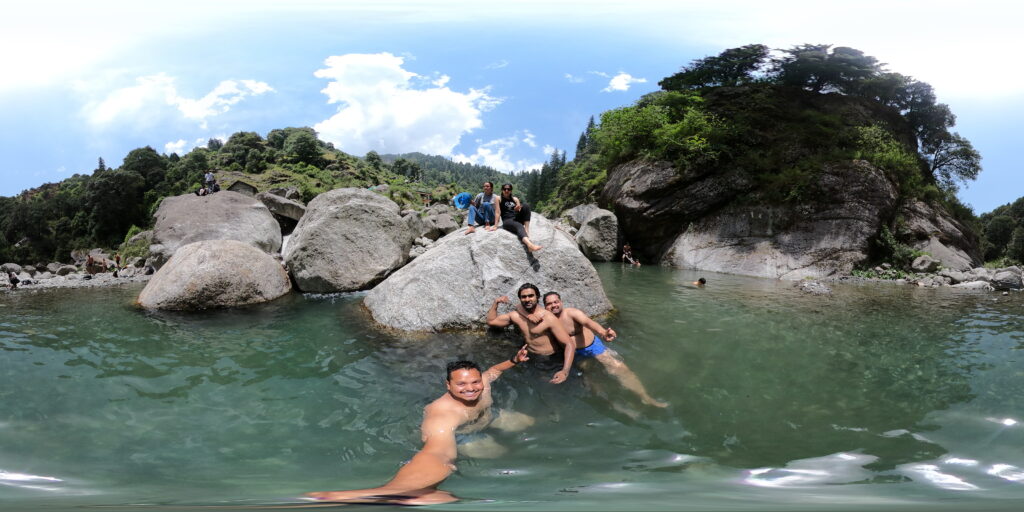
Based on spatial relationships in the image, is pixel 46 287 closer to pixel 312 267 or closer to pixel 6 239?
pixel 312 267

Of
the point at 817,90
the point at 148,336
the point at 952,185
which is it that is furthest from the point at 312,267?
the point at 952,185

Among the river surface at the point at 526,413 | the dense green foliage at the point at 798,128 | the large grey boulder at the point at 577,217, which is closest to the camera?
the river surface at the point at 526,413

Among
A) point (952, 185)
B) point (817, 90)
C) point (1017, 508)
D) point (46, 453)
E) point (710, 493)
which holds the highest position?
point (817, 90)

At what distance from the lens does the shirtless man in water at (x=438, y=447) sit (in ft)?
8.82

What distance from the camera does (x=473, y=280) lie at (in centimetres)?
830

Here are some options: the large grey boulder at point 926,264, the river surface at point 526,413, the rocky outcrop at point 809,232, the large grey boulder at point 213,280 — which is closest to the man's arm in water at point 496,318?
the river surface at point 526,413

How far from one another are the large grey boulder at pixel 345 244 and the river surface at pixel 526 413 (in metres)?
2.35

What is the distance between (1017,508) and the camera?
7.06 ft

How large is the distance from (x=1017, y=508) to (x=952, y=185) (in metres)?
43.7

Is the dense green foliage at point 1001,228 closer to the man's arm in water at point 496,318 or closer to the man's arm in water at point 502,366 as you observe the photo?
the man's arm in water at point 496,318

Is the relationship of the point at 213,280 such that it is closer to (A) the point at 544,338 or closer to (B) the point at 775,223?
(A) the point at 544,338

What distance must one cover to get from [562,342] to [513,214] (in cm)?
368

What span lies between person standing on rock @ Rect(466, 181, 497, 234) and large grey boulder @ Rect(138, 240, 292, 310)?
17.0 ft

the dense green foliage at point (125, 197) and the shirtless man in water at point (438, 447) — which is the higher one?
the dense green foliage at point (125, 197)
